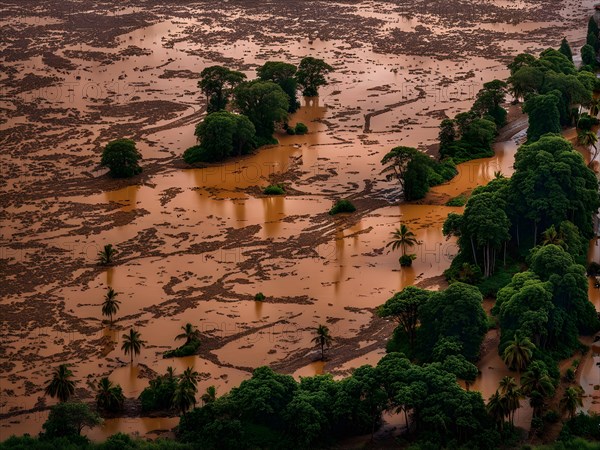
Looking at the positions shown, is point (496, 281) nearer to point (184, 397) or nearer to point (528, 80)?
point (184, 397)

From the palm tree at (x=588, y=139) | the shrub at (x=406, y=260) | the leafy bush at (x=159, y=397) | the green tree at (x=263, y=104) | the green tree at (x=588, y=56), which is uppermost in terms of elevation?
the green tree at (x=588, y=56)

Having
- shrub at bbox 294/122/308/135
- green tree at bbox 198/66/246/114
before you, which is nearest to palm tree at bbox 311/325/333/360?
shrub at bbox 294/122/308/135

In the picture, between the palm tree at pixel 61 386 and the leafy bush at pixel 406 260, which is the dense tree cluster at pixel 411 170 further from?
the palm tree at pixel 61 386

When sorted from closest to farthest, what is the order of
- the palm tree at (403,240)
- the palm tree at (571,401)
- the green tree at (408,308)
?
the palm tree at (571,401) → the green tree at (408,308) → the palm tree at (403,240)

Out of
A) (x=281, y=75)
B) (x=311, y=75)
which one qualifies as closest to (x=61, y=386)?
(x=281, y=75)

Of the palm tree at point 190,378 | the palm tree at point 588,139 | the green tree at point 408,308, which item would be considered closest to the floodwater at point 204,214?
the palm tree at point 190,378

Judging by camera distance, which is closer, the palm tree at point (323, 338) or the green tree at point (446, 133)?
the palm tree at point (323, 338)

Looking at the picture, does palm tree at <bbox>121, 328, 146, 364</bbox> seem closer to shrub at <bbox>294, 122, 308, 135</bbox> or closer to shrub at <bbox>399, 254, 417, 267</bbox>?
shrub at <bbox>399, 254, 417, 267</bbox>

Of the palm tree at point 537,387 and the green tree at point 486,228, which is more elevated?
the green tree at point 486,228
